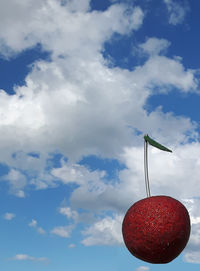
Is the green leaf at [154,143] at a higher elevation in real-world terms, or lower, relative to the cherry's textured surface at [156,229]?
higher

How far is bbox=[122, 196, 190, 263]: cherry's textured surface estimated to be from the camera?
31.2 ft

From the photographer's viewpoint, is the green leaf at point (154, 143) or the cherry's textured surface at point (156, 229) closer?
the cherry's textured surface at point (156, 229)

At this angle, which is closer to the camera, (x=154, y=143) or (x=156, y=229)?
(x=156, y=229)

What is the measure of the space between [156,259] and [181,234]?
98 cm

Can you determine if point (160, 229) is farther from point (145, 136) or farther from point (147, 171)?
point (145, 136)

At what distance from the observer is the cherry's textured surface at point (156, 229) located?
9.52m

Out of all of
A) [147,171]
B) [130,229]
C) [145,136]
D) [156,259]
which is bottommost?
[156,259]

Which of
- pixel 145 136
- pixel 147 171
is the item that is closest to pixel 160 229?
pixel 147 171

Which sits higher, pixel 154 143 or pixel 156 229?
pixel 154 143

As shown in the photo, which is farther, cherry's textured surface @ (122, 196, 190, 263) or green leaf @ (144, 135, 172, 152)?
green leaf @ (144, 135, 172, 152)

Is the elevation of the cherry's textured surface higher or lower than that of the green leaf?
lower

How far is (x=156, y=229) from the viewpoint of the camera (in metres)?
9.46

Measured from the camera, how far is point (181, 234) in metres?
9.79

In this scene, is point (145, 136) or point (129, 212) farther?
point (145, 136)
